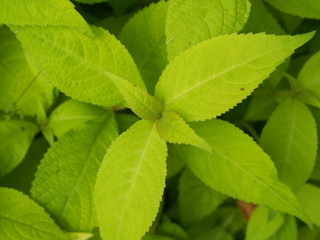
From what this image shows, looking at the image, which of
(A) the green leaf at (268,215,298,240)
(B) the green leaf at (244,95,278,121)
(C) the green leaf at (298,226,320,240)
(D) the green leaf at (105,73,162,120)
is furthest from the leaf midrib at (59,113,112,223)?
(C) the green leaf at (298,226,320,240)

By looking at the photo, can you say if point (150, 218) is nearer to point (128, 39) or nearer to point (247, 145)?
point (247, 145)

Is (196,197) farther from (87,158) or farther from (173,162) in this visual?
(87,158)

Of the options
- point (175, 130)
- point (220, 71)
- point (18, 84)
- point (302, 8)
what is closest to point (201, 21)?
point (220, 71)

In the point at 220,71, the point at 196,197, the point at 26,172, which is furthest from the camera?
the point at 196,197

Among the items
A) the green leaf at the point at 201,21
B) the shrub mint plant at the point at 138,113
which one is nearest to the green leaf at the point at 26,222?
the shrub mint plant at the point at 138,113

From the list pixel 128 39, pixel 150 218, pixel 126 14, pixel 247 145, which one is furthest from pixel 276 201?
pixel 126 14

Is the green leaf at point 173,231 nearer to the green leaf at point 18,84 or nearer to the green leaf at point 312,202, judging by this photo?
the green leaf at point 312,202

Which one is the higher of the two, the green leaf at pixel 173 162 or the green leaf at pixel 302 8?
the green leaf at pixel 302 8
